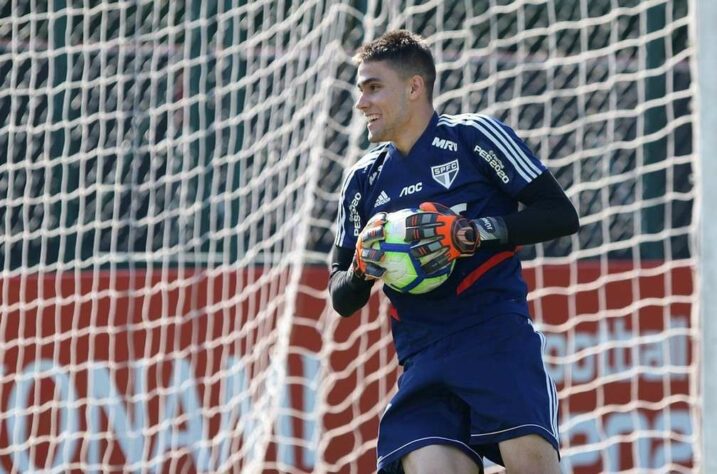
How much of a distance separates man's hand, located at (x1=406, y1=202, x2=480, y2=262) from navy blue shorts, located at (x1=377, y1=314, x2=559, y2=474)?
10.4 inches

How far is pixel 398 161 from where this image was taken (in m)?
3.80

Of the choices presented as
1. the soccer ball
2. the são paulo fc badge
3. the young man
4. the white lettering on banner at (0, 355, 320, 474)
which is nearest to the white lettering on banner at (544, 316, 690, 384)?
the white lettering on banner at (0, 355, 320, 474)

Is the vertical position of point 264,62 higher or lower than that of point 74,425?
higher

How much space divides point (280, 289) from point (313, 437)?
72 centimetres

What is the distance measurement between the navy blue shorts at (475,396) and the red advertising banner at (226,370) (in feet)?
8.30

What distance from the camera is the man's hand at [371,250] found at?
3525mm

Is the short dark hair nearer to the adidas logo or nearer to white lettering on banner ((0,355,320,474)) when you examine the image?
the adidas logo

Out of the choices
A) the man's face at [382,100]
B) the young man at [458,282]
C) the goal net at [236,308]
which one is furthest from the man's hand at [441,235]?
the goal net at [236,308]

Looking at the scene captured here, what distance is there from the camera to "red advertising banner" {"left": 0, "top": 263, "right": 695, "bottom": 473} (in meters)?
6.18

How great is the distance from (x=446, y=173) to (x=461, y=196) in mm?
77

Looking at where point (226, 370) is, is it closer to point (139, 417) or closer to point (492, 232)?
point (139, 417)

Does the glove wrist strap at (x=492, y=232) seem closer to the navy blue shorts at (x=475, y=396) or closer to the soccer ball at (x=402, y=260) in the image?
the soccer ball at (x=402, y=260)

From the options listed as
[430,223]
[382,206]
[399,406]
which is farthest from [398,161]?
[399,406]

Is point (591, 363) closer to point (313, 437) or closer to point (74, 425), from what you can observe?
point (313, 437)
